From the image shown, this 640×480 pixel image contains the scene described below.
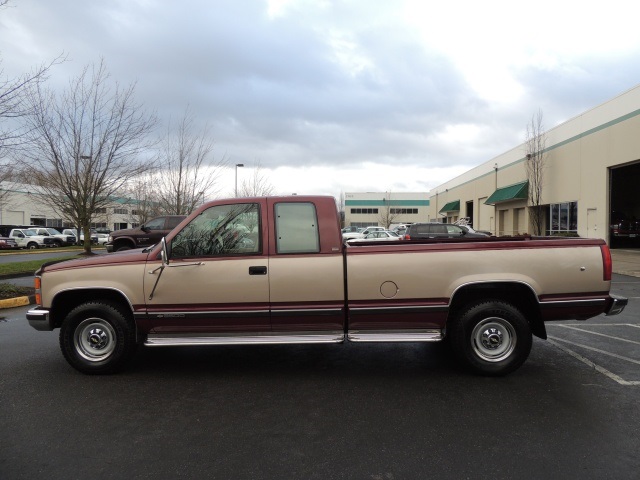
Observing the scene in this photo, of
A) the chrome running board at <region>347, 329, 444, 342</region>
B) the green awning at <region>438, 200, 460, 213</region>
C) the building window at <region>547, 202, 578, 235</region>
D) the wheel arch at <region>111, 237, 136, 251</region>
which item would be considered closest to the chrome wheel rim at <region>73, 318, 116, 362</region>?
the chrome running board at <region>347, 329, 444, 342</region>

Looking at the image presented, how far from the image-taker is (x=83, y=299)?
189 inches

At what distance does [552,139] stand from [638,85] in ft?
29.5

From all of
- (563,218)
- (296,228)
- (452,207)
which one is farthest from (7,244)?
(452,207)

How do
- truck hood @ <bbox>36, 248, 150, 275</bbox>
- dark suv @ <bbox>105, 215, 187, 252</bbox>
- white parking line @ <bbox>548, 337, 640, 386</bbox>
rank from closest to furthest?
white parking line @ <bbox>548, 337, 640, 386</bbox>, truck hood @ <bbox>36, 248, 150, 275</bbox>, dark suv @ <bbox>105, 215, 187, 252</bbox>

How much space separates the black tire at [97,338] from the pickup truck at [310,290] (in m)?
0.01

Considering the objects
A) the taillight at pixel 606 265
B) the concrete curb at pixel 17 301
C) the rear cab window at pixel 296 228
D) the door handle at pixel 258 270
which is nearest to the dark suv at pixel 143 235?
the concrete curb at pixel 17 301

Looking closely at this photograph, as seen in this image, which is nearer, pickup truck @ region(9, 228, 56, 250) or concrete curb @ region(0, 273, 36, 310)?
concrete curb @ region(0, 273, 36, 310)

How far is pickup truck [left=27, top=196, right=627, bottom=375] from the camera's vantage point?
14.7ft

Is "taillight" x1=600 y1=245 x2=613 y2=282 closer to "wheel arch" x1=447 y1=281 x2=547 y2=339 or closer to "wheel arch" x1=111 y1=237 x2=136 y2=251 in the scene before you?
"wheel arch" x1=447 y1=281 x2=547 y2=339

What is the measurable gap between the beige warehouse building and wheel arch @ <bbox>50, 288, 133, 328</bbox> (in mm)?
22873

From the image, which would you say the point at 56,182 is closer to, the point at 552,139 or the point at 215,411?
the point at 215,411

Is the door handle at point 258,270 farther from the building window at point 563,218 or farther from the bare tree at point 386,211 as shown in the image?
the bare tree at point 386,211

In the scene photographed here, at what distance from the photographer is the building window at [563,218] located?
25984mm

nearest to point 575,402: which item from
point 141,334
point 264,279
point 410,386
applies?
point 410,386
